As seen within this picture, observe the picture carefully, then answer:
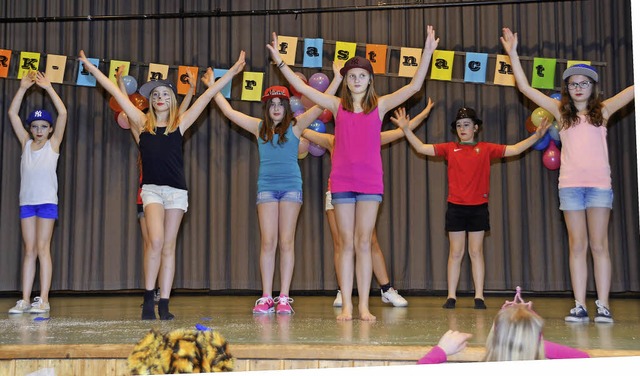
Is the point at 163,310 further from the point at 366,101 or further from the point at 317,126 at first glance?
the point at 317,126

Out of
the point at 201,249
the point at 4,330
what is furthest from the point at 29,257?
the point at 201,249

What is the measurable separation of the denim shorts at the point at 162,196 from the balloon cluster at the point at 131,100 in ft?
5.62

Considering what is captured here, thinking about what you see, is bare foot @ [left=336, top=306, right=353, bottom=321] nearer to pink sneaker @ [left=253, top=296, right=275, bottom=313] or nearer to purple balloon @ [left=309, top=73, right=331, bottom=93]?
pink sneaker @ [left=253, top=296, right=275, bottom=313]

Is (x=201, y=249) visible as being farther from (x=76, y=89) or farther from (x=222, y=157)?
(x=76, y=89)

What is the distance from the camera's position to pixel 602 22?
629cm

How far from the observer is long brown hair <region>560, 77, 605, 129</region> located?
14.8ft

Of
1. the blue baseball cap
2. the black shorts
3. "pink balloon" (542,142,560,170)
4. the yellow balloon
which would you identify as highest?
the yellow balloon

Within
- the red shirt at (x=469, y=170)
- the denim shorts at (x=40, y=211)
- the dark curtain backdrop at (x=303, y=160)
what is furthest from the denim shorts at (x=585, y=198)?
the denim shorts at (x=40, y=211)

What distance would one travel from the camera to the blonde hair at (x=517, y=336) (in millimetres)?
2070

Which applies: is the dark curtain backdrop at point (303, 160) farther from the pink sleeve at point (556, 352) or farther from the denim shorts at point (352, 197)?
the pink sleeve at point (556, 352)

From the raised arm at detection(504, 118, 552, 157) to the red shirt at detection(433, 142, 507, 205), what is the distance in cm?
6

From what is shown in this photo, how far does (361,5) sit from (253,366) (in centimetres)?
414

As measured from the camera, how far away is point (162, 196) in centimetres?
443

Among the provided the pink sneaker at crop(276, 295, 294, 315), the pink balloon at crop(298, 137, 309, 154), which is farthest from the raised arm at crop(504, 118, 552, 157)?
the pink sneaker at crop(276, 295, 294, 315)
